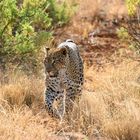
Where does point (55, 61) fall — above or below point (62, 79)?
above

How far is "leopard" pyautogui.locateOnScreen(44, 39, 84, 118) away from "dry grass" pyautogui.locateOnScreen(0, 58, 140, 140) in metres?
0.13

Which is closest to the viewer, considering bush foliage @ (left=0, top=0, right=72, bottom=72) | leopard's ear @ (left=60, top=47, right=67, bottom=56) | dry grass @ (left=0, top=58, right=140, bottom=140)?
dry grass @ (left=0, top=58, right=140, bottom=140)

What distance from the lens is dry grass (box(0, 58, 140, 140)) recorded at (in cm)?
670

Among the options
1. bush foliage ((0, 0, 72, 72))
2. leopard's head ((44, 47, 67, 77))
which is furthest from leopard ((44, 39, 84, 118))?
bush foliage ((0, 0, 72, 72))

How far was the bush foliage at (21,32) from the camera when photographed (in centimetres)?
902

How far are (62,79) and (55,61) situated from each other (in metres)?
0.23

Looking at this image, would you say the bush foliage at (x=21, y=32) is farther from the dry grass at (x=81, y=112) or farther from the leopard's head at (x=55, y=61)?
the leopard's head at (x=55, y=61)

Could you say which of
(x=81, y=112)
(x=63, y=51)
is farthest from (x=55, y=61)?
(x=81, y=112)

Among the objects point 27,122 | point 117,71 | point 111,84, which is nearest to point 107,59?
point 117,71

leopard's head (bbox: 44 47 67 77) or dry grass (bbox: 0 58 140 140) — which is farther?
leopard's head (bbox: 44 47 67 77)

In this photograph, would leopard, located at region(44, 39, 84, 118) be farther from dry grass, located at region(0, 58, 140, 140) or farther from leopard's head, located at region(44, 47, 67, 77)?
dry grass, located at region(0, 58, 140, 140)

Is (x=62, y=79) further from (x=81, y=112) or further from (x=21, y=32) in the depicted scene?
(x=21, y=32)

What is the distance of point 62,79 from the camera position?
7504 millimetres

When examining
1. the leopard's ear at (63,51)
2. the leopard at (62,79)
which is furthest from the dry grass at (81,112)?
the leopard's ear at (63,51)
